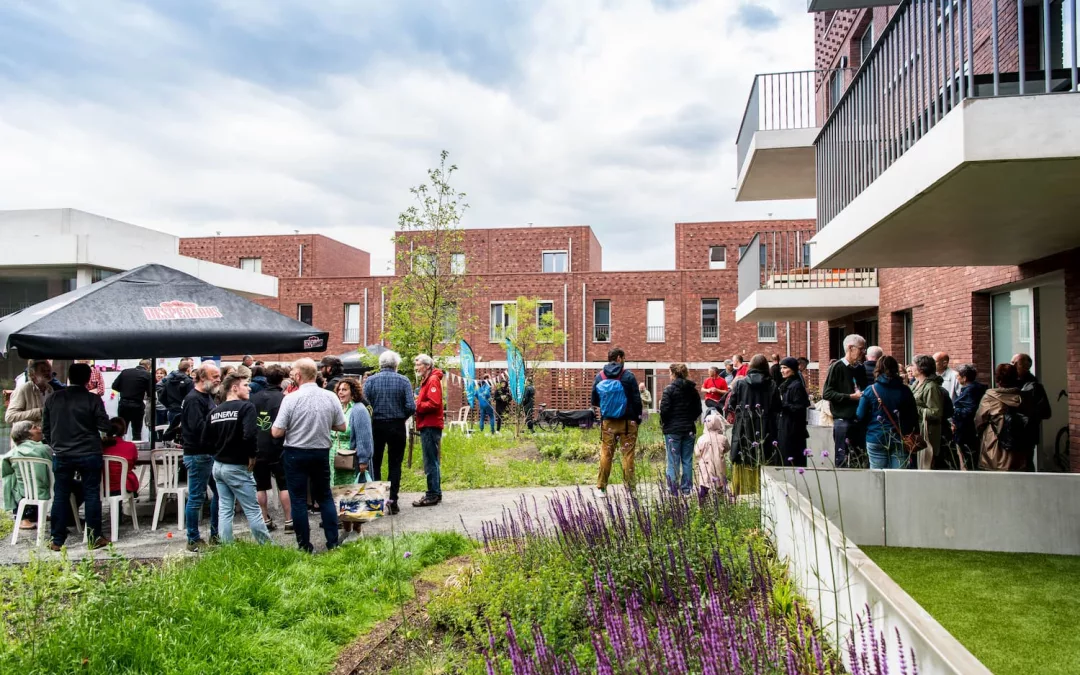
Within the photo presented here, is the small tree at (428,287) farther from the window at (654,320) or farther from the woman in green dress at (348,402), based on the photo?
the window at (654,320)

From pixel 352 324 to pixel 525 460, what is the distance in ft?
88.4

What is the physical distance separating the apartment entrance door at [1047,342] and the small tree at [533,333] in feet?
70.1

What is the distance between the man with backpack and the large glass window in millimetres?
5408

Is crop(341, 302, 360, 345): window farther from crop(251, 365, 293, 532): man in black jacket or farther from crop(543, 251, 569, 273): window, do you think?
crop(251, 365, 293, 532): man in black jacket

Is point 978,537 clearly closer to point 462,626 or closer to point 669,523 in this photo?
point 669,523

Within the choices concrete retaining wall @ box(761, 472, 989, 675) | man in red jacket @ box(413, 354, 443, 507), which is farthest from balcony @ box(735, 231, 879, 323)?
concrete retaining wall @ box(761, 472, 989, 675)

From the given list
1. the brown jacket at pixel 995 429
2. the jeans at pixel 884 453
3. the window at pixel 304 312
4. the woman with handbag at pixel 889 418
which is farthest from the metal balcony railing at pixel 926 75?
the window at pixel 304 312

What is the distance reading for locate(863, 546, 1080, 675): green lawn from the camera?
4.22m

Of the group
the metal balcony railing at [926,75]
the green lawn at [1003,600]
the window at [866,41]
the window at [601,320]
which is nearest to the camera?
the green lawn at [1003,600]

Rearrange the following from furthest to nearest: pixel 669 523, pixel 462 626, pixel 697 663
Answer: pixel 669 523 < pixel 462 626 < pixel 697 663

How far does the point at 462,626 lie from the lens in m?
4.67

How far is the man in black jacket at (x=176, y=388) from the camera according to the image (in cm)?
1214

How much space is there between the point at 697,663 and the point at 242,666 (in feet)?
8.73

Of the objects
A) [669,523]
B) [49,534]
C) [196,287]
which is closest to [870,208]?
[669,523]
